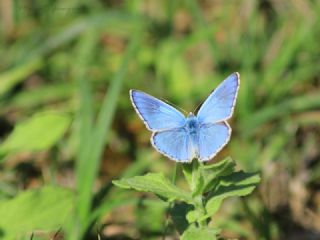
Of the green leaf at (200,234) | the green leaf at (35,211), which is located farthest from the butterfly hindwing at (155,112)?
the green leaf at (35,211)

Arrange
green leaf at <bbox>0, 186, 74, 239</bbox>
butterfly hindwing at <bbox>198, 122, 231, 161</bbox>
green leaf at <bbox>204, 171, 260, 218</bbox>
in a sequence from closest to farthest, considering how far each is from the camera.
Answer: butterfly hindwing at <bbox>198, 122, 231, 161</bbox> < green leaf at <bbox>204, 171, 260, 218</bbox> < green leaf at <bbox>0, 186, 74, 239</bbox>

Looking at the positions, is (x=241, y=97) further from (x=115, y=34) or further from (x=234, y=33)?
(x=115, y=34)

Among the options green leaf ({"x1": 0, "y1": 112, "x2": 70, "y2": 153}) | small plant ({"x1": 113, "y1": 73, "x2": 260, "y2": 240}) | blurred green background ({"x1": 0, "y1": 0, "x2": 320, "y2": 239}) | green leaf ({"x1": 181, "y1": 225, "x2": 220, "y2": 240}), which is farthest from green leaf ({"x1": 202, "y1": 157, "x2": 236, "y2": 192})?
green leaf ({"x1": 0, "y1": 112, "x2": 70, "y2": 153})

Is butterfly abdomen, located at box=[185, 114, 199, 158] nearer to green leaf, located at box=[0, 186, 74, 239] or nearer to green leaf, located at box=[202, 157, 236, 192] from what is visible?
green leaf, located at box=[202, 157, 236, 192]

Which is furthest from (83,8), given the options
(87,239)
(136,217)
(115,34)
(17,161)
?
(87,239)

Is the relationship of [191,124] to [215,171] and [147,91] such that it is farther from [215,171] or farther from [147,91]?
[147,91]

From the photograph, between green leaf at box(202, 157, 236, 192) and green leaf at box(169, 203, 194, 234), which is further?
green leaf at box(169, 203, 194, 234)

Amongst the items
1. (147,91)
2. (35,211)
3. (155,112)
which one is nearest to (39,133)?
(35,211)
